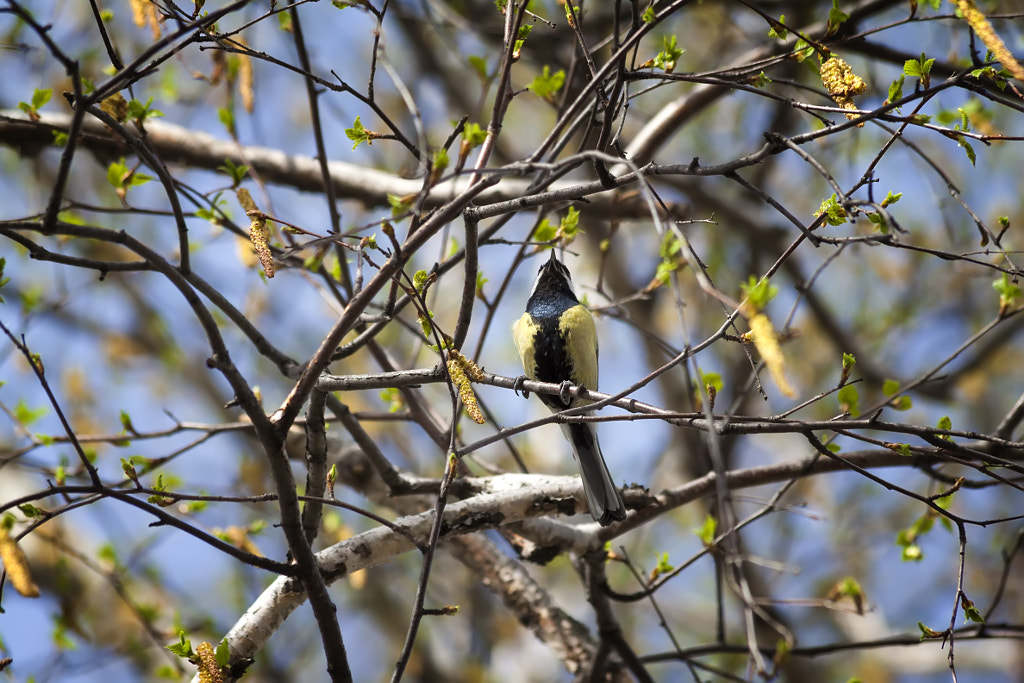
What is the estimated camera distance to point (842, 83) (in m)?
1.94

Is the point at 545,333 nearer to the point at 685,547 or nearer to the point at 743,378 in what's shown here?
the point at 743,378

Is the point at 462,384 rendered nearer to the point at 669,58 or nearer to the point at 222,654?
the point at 222,654

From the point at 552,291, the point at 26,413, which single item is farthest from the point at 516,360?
the point at 26,413

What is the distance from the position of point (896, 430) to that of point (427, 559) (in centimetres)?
119

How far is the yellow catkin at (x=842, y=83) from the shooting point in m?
1.93

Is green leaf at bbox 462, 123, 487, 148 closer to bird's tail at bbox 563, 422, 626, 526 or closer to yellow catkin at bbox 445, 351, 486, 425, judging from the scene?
yellow catkin at bbox 445, 351, 486, 425

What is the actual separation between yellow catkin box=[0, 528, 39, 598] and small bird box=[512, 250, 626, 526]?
6.39ft

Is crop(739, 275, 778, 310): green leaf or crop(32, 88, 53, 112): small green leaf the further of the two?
crop(32, 88, 53, 112): small green leaf

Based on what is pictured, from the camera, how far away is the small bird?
11.5 ft

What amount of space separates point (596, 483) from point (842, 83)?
1.76 meters

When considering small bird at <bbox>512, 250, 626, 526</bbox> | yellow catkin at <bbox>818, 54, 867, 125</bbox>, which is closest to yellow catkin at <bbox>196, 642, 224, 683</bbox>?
small bird at <bbox>512, 250, 626, 526</bbox>

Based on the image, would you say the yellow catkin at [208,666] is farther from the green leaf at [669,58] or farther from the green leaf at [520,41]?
the green leaf at [669,58]

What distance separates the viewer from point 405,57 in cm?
715

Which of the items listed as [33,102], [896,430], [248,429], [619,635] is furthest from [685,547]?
[33,102]
